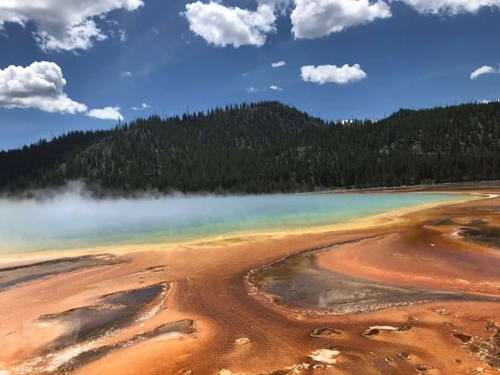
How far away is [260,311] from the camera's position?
11562 millimetres

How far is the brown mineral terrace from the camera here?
843 centimetres

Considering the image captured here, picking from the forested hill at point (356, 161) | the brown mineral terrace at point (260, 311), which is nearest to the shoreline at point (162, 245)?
the brown mineral terrace at point (260, 311)

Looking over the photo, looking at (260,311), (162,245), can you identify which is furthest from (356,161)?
(260,311)

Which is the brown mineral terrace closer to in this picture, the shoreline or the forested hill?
the shoreline

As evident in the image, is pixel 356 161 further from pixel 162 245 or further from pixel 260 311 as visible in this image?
pixel 260 311

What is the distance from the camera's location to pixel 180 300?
13.0 m

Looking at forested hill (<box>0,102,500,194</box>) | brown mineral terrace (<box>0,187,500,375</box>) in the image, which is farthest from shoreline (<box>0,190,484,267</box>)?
forested hill (<box>0,102,500,194</box>)

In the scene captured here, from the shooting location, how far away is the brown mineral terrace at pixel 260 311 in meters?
→ 8.43

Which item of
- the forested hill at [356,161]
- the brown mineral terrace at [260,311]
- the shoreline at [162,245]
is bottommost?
the brown mineral terrace at [260,311]

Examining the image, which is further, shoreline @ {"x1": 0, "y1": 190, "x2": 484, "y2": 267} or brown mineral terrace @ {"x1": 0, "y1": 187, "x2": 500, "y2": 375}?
shoreline @ {"x1": 0, "y1": 190, "x2": 484, "y2": 267}

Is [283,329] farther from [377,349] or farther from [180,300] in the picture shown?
[180,300]

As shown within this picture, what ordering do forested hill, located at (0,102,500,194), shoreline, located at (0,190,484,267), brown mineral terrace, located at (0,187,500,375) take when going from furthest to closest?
forested hill, located at (0,102,500,194) → shoreline, located at (0,190,484,267) → brown mineral terrace, located at (0,187,500,375)

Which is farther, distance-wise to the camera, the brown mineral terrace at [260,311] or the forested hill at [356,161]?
the forested hill at [356,161]

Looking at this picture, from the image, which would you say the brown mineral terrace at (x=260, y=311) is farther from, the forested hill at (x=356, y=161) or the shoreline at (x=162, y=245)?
the forested hill at (x=356, y=161)
